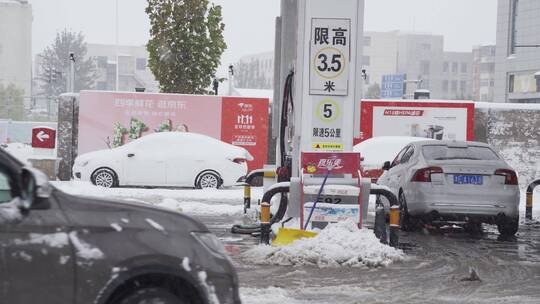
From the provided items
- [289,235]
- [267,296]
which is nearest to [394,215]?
[289,235]

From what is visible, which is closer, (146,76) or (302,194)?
(302,194)

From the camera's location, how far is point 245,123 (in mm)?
23750

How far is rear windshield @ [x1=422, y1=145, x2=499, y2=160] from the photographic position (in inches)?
518

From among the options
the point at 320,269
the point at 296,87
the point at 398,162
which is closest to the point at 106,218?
the point at 320,269

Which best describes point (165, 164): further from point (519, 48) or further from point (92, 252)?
point (519, 48)

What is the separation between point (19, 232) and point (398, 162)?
34.5 ft

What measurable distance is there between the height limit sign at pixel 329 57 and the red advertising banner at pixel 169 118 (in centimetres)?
1251

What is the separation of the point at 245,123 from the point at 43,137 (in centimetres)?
573

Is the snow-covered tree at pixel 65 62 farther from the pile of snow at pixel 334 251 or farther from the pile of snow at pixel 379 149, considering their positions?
the pile of snow at pixel 334 251

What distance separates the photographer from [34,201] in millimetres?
4887

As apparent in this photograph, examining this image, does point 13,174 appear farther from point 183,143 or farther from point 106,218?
point 183,143

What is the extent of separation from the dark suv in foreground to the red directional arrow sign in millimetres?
16896

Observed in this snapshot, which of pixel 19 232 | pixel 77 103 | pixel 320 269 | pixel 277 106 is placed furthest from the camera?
pixel 77 103

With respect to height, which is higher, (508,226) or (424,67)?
(424,67)
